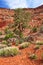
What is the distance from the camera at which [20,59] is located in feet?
46.1

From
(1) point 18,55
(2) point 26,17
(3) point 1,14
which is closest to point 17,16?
(2) point 26,17

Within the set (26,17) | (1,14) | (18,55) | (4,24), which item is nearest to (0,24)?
(4,24)

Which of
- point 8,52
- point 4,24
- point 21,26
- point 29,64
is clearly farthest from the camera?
point 4,24

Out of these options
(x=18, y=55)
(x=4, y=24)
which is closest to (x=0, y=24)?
(x=4, y=24)

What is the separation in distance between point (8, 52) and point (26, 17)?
93.9ft

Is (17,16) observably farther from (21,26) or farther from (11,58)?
(11,58)

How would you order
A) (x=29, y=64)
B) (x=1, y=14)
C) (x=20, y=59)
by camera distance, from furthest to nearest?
(x=1, y=14) → (x=20, y=59) → (x=29, y=64)

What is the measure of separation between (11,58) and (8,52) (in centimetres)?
73

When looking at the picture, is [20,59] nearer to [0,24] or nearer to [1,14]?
[0,24]

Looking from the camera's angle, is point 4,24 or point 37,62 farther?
point 4,24

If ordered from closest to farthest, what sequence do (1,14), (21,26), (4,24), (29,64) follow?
(29,64) < (21,26) < (4,24) < (1,14)

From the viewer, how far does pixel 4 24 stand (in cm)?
6353

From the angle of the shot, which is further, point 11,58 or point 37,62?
point 11,58

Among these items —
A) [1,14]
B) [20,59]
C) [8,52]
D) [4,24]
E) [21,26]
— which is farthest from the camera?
[1,14]
